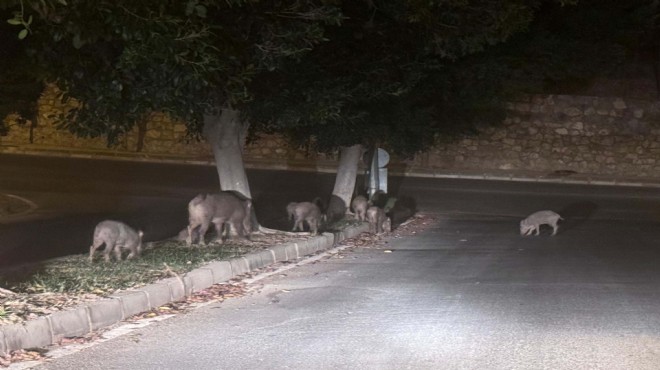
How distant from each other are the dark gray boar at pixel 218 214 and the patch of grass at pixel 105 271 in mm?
585

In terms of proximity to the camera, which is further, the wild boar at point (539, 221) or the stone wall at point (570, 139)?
the stone wall at point (570, 139)

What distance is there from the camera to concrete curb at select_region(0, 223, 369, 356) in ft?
23.0

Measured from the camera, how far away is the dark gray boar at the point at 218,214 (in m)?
12.6

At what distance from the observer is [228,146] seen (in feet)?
48.2

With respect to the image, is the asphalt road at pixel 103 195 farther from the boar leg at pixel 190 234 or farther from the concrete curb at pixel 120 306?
the concrete curb at pixel 120 306

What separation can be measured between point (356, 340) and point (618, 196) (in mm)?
22930

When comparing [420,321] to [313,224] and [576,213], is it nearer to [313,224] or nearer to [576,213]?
[313,224]

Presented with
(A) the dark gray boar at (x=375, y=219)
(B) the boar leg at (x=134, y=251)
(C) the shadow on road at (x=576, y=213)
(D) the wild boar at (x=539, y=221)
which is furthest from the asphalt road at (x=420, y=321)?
(C) the shadow on road at (x=576, y=213)

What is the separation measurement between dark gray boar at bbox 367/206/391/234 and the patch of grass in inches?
221

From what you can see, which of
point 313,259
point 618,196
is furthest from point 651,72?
point 313,259

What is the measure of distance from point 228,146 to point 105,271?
5.23 m

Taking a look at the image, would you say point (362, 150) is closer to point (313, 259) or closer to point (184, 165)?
point (313, 259)

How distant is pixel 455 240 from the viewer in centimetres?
1695

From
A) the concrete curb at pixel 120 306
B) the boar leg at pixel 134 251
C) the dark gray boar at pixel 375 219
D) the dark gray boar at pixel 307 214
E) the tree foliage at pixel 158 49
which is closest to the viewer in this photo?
the concrete curb at pixel 120 306
